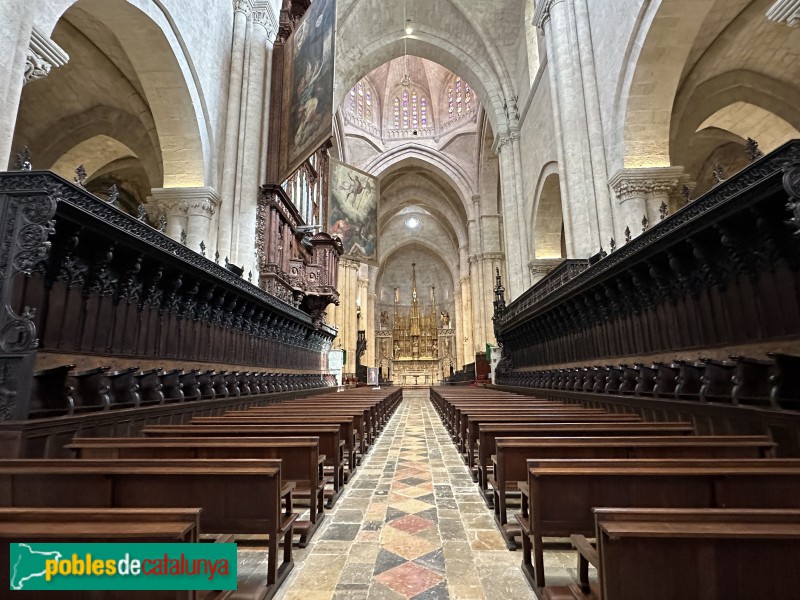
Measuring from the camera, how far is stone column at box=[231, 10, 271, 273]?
9477 mm

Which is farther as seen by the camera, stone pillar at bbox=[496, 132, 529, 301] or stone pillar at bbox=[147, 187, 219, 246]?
stone pillar at bbox=[496, 132, 529, 301]

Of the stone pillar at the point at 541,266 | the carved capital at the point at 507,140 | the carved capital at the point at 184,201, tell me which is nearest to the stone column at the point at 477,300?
the carved capital at the point at 507,140

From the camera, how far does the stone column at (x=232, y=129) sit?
944 centimetres

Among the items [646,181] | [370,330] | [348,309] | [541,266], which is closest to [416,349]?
[370,330]

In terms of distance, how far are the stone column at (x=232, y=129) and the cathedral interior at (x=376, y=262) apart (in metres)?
0.05

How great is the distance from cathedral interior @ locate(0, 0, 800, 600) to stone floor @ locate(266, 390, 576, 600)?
0.02 metres

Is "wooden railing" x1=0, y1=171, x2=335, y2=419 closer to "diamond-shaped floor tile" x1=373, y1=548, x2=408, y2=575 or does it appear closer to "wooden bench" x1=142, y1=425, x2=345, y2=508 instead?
"wooden bench" x1=142, y1=425, x2=345, y2=508

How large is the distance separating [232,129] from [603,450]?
10.2 m

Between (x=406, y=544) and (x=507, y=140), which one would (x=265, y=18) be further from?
(x=406, y=544)

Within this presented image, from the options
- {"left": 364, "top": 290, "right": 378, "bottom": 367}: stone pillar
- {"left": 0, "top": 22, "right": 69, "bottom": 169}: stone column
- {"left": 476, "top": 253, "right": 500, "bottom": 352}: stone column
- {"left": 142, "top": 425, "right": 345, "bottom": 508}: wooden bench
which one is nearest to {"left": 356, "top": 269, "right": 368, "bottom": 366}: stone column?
{"left": 364, "top": 290, "right": 378, "bottom": 367}: stone pillar

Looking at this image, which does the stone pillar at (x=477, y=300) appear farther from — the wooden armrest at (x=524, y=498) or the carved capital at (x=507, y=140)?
the wooden armrest at (x=524, y=498)

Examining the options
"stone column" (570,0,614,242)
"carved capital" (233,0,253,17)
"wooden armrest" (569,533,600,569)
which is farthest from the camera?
"carved capital" (233,0,253,17)

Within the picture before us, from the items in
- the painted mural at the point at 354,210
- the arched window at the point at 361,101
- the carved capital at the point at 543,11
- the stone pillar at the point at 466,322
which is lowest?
the stone pillar at the point at 466,322

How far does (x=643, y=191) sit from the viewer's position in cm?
787
